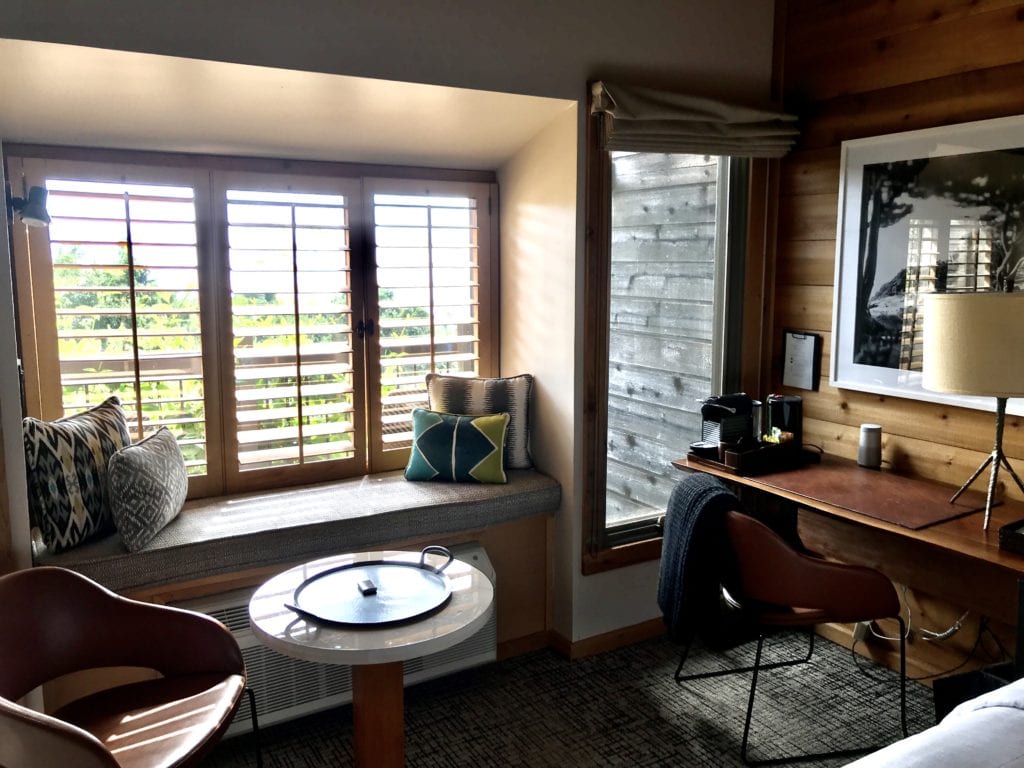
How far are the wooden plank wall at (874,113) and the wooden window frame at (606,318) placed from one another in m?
0.06

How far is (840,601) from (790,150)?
5.67 ft

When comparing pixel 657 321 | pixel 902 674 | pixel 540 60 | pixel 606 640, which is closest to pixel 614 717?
pixel 606 640

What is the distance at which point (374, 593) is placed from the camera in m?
2.00

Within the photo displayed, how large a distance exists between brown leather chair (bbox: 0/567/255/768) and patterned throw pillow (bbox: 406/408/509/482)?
1.10 meters

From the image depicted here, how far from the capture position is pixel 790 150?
3.07m

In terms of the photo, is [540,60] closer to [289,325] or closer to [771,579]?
[289,325]

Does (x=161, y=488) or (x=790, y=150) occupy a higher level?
(x=790, y=150)

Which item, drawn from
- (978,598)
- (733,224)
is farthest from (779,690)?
(733,224)

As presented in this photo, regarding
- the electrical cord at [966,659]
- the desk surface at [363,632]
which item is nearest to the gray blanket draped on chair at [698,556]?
the desk surface at [363,632]

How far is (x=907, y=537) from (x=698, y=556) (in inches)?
21.6

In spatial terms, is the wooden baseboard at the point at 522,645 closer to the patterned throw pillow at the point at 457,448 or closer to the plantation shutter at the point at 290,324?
the patterned throw pillow at the point at 457,448

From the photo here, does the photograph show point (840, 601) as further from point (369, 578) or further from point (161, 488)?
point (161, 488)

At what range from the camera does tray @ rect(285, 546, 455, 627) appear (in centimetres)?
187

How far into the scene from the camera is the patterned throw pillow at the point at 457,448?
9.58ft
